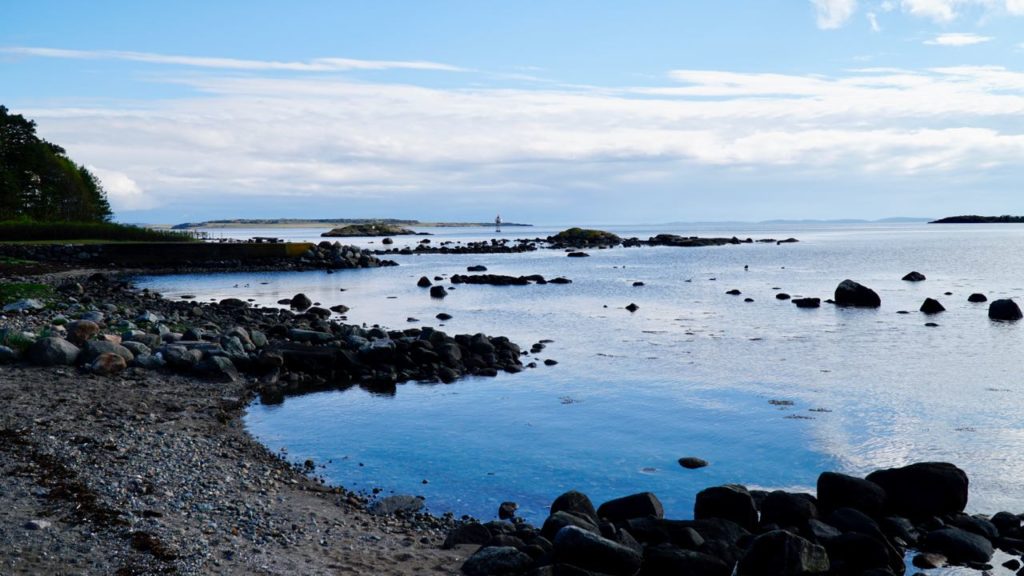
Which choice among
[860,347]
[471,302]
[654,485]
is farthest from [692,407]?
[471,302]

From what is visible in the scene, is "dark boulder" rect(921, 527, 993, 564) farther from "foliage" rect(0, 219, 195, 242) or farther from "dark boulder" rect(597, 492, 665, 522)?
"foliage" rect(0, 219, 195, 242)

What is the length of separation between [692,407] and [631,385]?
108 inches

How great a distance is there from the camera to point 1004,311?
36.2 metres

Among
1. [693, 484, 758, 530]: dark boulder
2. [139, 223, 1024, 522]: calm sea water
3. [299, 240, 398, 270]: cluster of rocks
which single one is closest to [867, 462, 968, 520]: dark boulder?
[139, 223, 1024, 522]: calm sea water

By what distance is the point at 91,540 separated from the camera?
813 cm

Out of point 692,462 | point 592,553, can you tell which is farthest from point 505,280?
point 592,553

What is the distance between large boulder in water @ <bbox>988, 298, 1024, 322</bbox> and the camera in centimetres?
3612

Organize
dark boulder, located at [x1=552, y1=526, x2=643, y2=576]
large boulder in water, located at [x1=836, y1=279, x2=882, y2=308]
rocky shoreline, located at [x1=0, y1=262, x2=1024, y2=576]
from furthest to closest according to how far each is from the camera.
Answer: large boulder in water, located at [x1=836, y1=279, x2=882, y2=308] < dark boulder, located at [x1=552, y1=526, x2=643, y2=576] < rocky shoreline, located at [x1=0, y1=262, x2=1024, y2=576]

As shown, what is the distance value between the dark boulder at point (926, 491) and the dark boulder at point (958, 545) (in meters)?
0.80

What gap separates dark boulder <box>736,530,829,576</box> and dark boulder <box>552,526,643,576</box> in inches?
52.1

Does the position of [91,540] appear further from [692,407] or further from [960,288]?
[960,288]

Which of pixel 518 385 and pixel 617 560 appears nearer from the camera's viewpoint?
pixel 617 560

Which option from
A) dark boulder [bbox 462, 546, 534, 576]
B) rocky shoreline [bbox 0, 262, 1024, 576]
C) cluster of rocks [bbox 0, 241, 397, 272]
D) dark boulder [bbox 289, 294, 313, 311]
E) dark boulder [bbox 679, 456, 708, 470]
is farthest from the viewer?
cluster of rocks [bbox 0, 241, 397, 272]

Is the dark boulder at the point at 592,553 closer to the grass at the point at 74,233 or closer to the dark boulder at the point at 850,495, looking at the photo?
the dark boulder at the point at 850,495
